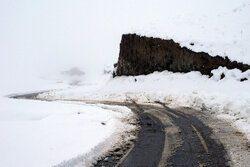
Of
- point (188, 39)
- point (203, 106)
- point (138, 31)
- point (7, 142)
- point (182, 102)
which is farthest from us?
point (138, 31)

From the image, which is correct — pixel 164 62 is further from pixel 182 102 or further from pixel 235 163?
pixel 235 163

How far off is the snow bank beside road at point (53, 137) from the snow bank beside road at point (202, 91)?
5.27 m

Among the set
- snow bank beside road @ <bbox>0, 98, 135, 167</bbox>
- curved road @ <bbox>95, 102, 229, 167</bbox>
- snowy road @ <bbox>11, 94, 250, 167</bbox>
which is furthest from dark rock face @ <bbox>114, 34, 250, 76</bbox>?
snow bank beside road @ <bbox>0, 98, 135, 167</bbox>

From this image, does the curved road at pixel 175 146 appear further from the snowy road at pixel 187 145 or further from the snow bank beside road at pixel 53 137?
the snow bank beside road at pixel 53 137

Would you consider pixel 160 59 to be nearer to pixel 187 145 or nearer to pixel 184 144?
pixel 184 144

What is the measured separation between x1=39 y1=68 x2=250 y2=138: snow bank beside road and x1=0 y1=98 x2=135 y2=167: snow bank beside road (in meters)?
5.27

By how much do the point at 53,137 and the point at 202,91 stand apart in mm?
12048

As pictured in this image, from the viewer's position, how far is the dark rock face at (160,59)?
2027 cm

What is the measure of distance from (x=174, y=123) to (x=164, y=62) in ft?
49.0

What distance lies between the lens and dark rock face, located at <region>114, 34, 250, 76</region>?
2027 centimetres

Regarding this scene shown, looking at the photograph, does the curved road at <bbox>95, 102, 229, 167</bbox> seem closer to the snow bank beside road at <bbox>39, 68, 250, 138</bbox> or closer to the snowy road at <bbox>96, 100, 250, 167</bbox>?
the snowy road at <bbox>96, 100, 250, 167</bbox>

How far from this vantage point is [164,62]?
25906 millimetres

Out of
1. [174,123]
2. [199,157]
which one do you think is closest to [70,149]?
[199,157]

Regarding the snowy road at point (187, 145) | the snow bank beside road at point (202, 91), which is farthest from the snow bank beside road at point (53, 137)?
the snow bank beside road at point (202, 91)
